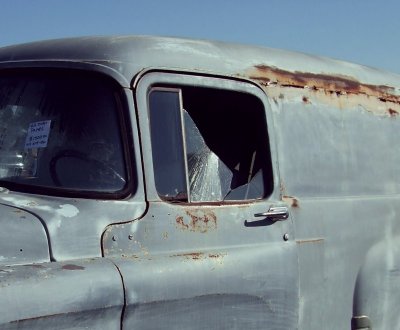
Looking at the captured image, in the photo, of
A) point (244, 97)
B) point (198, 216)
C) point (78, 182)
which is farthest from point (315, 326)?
point (78, 182)

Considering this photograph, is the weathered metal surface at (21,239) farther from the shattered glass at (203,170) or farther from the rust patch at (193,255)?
the shattered glass at (203,170)

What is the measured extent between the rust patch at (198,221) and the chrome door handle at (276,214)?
26 cm

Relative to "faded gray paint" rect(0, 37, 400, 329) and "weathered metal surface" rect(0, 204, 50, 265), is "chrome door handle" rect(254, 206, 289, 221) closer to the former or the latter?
"faded gray paint" rect(0, 37, 400, 329)

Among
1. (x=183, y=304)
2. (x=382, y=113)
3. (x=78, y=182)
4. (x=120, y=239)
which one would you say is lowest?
(x=183, y=304)

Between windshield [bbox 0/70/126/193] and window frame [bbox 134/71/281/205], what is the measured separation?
0.10 metres

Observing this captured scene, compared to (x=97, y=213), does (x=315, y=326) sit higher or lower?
lower

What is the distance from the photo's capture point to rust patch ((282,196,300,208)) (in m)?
3.80

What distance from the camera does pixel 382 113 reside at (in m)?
4.55

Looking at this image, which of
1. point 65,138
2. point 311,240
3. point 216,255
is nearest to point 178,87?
point 65,138

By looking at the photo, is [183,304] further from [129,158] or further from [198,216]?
[129,158]

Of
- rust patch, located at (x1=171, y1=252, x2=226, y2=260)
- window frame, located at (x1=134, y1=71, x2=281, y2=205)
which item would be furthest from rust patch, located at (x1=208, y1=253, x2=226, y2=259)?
window frame, located at (x1=134, y1=71, x2=281, y2=205)

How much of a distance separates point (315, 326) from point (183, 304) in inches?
38.0

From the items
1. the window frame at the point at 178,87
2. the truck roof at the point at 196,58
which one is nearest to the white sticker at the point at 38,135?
the truck roof at the point at 196,58

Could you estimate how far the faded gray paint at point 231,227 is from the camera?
2.97 meters
